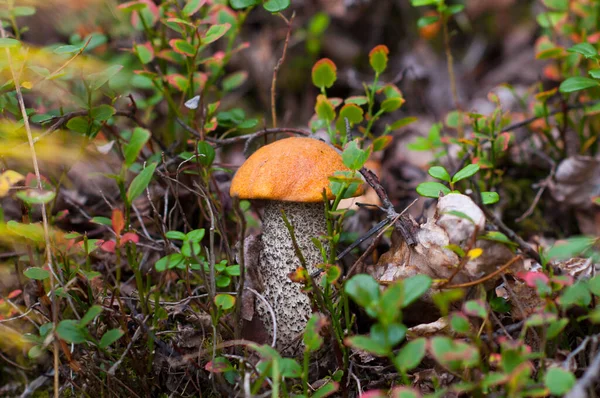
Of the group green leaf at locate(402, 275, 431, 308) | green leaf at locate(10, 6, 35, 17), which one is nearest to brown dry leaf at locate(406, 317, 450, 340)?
green leaf at locate(402, 275, 431, 308)

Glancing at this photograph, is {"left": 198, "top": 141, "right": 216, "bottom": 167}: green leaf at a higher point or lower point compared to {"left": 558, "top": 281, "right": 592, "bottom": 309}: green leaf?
higher

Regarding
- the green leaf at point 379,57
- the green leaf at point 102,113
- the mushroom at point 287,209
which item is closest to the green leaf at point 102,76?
the green leaf at point 102,113

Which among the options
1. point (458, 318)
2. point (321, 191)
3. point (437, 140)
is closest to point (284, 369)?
point (458, 318)

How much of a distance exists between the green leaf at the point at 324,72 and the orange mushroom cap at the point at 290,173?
0.31m

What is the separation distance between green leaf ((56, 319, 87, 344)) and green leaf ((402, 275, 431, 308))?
30.8 inches

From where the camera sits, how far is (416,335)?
1.41 metres

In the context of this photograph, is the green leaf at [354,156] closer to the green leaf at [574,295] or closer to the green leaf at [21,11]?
the green leaf at [574,295]

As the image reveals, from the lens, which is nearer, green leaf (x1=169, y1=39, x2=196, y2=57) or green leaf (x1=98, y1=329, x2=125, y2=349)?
green leaf (x1=98, y1=329, x2=125, y2=349)

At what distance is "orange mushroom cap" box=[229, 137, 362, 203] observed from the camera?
1.45 m

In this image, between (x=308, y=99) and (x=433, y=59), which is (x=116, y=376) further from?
(x=433, y=59)

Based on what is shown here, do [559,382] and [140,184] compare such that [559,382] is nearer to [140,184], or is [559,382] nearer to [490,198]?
[490,198]

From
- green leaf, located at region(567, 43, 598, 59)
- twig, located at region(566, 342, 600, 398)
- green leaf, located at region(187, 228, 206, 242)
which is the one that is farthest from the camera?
green leaf, located at region(567, 43, 598, 59)

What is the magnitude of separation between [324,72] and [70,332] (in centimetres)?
116

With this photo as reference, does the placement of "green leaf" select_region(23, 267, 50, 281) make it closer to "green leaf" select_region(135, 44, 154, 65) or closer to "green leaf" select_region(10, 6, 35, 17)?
"green leaf" select_region(10, 6, 35, 17)
